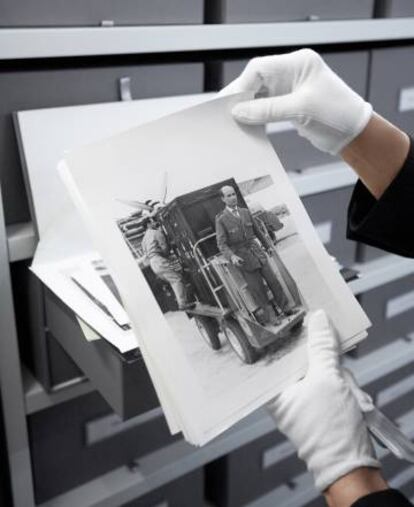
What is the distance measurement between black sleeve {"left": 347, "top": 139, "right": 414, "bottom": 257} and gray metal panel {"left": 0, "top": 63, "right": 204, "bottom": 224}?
0.28 metres

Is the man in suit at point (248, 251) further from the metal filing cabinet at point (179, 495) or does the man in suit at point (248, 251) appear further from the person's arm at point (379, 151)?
the metal filing cabinet at point (179, 495)

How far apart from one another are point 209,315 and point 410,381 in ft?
2.92

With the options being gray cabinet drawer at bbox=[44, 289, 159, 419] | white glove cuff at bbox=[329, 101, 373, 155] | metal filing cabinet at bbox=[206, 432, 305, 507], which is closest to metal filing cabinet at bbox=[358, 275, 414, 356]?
metal filing cabinet at bbox=[206, 432, 305, 507]

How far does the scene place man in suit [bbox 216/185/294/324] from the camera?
1.85 feet

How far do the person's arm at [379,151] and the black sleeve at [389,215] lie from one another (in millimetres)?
10

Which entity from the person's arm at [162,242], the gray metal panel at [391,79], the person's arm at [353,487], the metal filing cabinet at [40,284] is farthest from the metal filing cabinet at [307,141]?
the person's arm at [353,487]

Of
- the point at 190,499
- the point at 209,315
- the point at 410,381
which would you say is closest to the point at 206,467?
the point at 190,499

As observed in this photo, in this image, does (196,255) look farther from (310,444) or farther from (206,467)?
(206,467)

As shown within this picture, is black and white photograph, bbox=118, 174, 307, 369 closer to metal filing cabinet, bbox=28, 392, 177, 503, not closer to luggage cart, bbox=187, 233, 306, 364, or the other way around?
luggage cart, bbox=187, 233, 306, 364

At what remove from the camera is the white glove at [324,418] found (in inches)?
21.5

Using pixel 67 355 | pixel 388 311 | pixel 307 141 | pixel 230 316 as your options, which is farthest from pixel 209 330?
pixel 388 311

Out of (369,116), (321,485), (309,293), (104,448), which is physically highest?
(369,116)

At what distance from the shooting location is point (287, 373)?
0.55 m

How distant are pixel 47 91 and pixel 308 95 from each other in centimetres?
28
